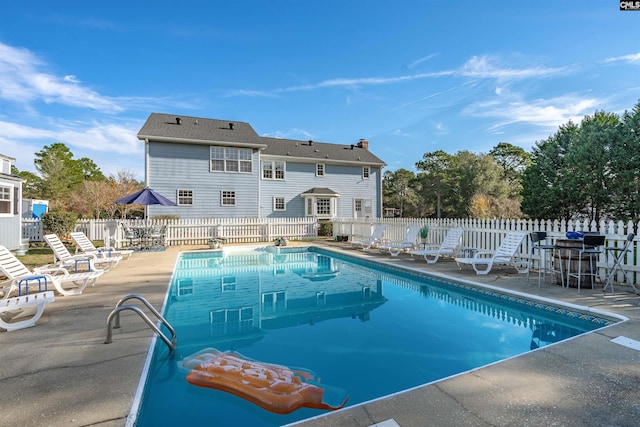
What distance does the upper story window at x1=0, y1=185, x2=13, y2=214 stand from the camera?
38.6ft

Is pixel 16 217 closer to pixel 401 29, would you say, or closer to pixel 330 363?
pixel 330 363

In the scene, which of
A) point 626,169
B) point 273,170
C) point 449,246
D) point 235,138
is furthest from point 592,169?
point 235,138

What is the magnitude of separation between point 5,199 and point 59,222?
1987mm

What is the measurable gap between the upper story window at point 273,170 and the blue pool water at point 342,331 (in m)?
14.6

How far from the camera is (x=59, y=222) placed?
535 inches

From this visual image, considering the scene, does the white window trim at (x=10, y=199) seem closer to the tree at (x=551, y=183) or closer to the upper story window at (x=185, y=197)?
the upper story window at (x=185, y=197)

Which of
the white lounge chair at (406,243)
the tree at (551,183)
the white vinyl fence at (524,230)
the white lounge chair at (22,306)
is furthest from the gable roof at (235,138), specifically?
the white lounge chair at (22,306)

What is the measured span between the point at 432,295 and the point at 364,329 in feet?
8.78

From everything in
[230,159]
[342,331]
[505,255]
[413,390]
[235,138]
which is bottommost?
[342,331]

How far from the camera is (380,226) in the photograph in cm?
1390

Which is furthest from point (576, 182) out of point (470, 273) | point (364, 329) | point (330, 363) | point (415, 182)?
point (415, 182)

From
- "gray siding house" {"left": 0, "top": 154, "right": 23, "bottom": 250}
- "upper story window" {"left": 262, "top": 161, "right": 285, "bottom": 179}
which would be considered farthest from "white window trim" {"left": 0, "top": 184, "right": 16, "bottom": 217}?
"upper story window" {"left": 262, "top": 161, "right": 285, "bottom": 179}

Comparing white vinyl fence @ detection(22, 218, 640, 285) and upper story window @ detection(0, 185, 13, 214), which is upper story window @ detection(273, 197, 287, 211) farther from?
upper story window @ detection(0, 185, 13, 214)

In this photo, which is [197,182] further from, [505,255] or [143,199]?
[505,255]
